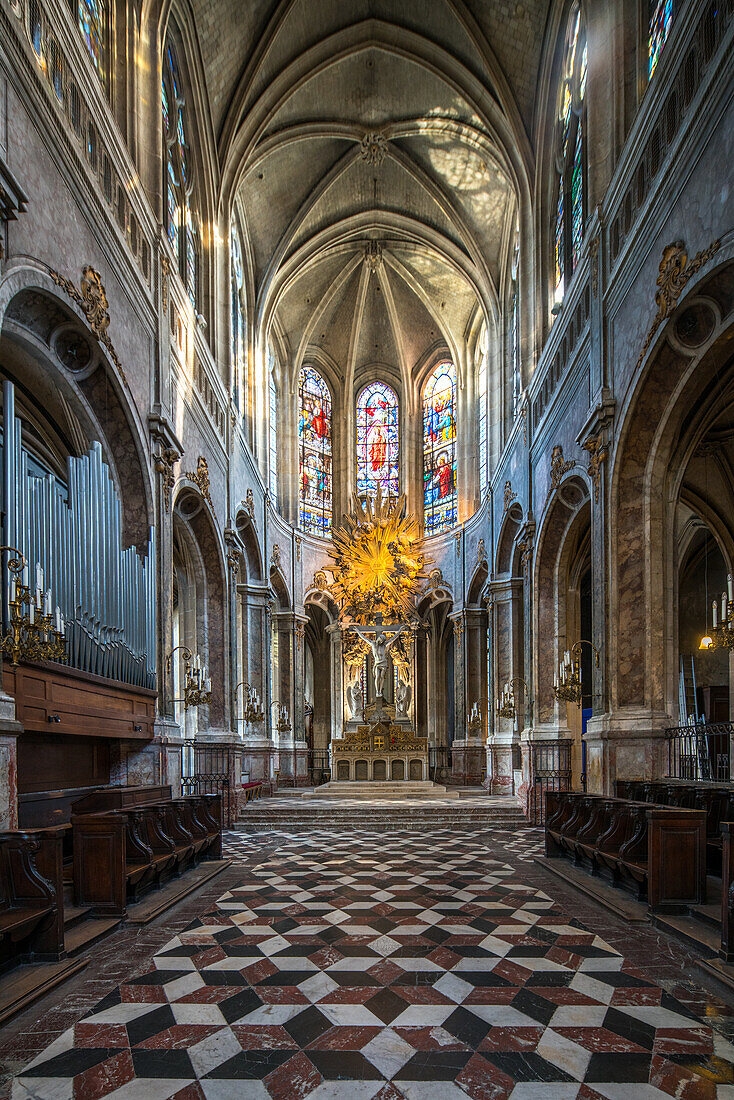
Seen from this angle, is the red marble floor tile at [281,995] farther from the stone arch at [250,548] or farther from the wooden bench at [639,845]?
the stone arch at [250,548]

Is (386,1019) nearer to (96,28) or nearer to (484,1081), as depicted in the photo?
(484,1081)

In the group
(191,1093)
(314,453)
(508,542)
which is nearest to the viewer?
(191,1093)

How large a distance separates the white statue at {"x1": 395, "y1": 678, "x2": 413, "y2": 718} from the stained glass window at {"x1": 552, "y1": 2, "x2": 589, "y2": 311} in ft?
42.5

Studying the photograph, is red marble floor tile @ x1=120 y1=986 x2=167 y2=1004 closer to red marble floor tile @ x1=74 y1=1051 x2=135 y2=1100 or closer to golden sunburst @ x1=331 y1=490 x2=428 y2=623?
red marble floor tile @ x1=74 y1=1051 x2=135 y2=1100

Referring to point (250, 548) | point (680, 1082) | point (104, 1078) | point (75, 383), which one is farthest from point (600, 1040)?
point (250, 548)

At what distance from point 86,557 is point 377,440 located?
21.0 meters

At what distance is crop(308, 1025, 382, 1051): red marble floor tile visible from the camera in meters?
3.94

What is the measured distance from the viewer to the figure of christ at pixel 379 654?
23641 millimetres

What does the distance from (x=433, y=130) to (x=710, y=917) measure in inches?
758

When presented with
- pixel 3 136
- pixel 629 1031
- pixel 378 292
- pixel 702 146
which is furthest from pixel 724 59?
pixel 378 292

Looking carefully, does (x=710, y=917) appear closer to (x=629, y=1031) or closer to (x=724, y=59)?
(x=629, y=1031)

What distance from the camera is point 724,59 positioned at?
23.8 ft

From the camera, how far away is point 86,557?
26.3ft

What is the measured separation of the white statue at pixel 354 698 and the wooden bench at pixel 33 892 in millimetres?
19401
